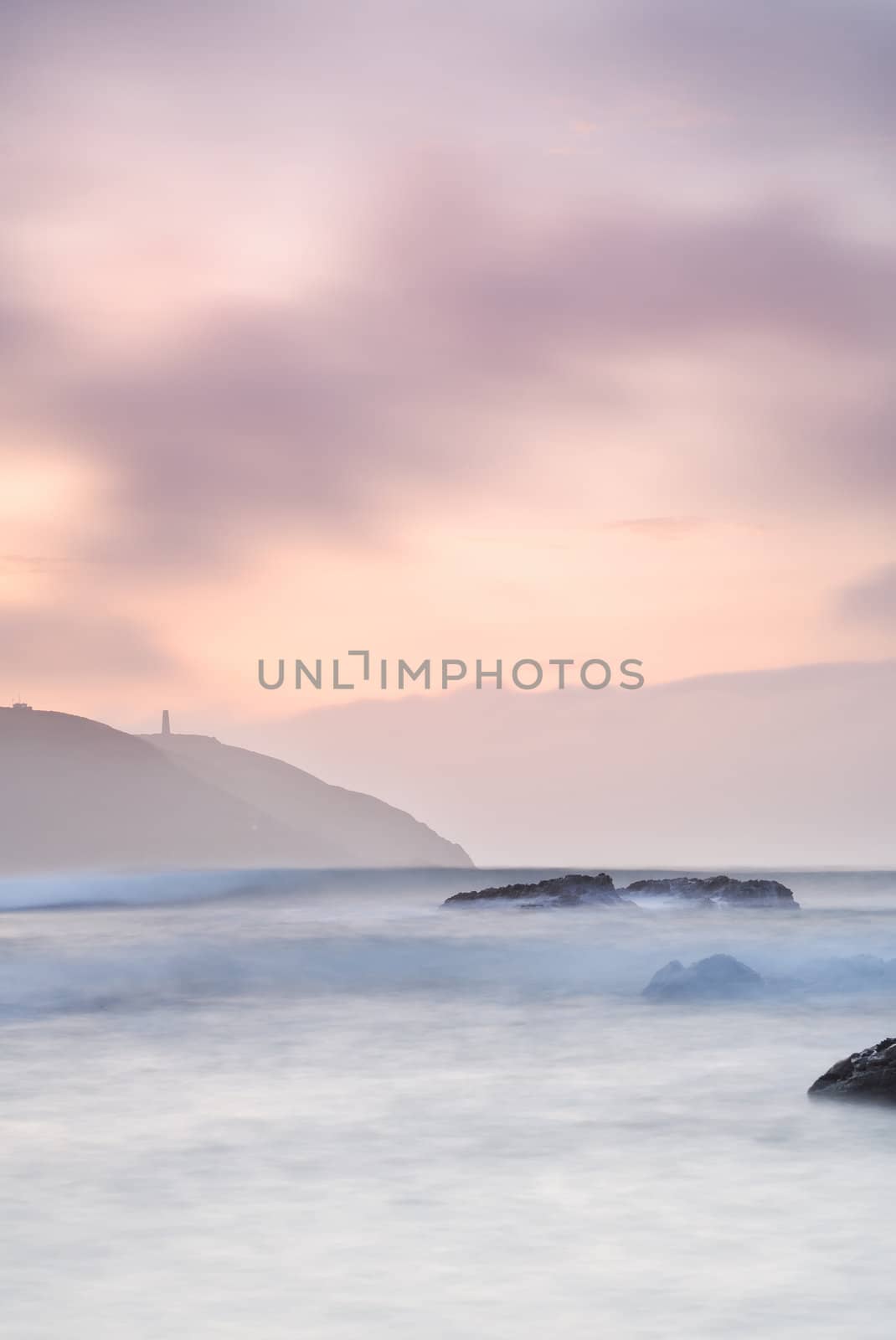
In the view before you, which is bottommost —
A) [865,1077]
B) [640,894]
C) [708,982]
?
[640,894]

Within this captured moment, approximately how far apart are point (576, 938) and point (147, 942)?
10.6 metres

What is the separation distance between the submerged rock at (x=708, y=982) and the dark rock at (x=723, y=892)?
1273 inches

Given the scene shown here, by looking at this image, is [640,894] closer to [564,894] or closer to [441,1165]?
[564,894]

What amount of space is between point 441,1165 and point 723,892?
4939 cm

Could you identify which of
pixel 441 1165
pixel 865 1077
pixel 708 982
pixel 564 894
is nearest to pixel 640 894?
pixel 564 894

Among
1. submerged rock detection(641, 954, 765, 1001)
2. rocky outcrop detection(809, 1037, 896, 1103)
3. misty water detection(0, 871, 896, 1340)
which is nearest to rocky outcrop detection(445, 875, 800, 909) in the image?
submerged rock detection(641, 954, 765, 1001)

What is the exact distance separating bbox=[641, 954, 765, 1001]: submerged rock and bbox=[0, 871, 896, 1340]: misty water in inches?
19.2

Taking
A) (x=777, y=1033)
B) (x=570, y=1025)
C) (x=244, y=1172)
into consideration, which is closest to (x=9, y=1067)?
(x=244, y=1172)

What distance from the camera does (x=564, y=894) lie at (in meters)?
53.8

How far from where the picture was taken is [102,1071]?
1473 centimetres

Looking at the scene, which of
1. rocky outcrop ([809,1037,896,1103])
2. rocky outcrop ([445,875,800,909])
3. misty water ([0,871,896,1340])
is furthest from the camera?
rocky outcrop ([445,875,800,909])

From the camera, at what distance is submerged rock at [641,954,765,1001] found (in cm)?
2173

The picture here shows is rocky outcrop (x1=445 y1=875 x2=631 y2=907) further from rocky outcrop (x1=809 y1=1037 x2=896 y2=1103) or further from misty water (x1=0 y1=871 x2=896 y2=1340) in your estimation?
rocky outcrop (x1=809 y1=1037 x2=896 y2=1103)

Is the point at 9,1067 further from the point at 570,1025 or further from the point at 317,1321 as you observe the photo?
the point at 317,1321
